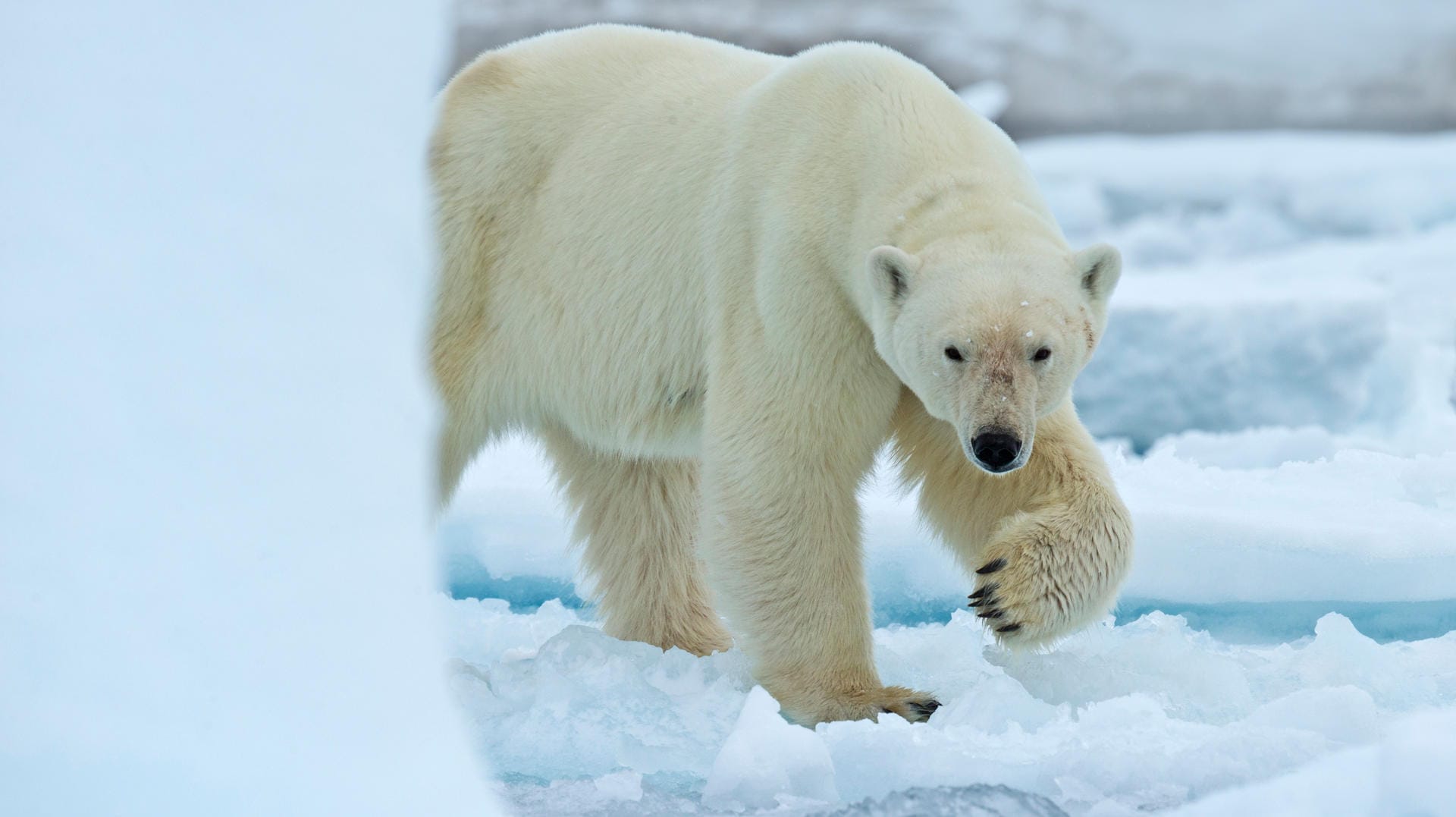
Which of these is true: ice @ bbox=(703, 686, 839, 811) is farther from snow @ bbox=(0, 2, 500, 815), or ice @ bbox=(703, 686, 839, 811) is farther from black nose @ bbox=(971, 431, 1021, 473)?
snow @ bbox=(0, 2, 500, 815)

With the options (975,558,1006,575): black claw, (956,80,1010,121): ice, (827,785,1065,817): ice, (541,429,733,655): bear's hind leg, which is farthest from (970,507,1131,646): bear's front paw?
(956,80,1010,121): ice

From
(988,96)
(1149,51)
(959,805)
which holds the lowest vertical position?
(959,805)

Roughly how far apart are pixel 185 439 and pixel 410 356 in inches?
10.7

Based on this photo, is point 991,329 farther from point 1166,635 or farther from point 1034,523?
point 1166,635

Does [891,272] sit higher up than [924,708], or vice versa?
[891,272]

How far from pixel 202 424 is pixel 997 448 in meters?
1.40

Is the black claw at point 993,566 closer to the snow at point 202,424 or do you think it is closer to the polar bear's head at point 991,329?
the polar bear's head at point 991,329

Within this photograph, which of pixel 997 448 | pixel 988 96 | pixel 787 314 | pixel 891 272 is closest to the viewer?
pixel 997 448

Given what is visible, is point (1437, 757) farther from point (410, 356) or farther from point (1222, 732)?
point (410, 356)

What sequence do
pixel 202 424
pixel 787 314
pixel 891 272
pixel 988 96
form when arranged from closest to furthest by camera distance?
1. pixel 202 424
2. pixel 891 272
3. pixel 787 314
4. pixel 988 96

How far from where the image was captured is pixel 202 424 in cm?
155

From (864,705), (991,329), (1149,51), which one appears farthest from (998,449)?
(1149,51)

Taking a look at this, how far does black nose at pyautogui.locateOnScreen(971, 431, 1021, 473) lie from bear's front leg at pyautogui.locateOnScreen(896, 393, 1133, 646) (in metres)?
0.39

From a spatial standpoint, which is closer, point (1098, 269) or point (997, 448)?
point (997, 448)
